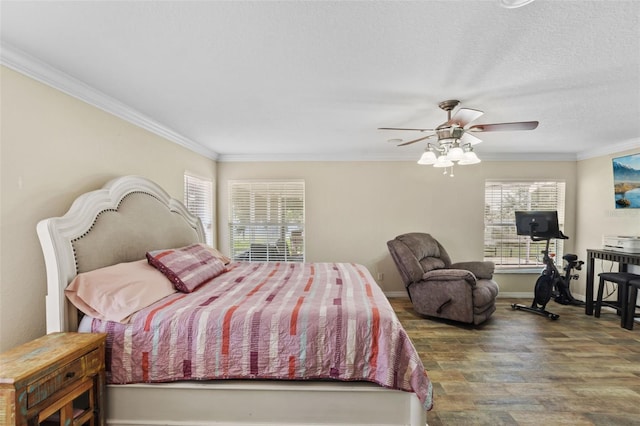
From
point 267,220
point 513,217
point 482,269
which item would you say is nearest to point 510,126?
point 482,269

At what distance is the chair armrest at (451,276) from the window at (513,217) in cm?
155

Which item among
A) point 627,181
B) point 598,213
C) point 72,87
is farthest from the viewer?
point 598,213

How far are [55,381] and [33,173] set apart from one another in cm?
127

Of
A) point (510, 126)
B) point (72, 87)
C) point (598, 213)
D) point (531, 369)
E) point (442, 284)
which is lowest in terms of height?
point (531, 369)

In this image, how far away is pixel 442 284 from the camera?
3.79 meters

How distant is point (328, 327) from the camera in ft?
6.07

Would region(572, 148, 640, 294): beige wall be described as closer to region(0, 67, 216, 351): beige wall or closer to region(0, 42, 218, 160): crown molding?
region(0, 42, 218, 160): crown molding

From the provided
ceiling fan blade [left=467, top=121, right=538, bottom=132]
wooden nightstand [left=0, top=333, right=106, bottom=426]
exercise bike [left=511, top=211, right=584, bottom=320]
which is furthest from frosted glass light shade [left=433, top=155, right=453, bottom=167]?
wooden nightstand [left=0, top=333, right=106, bottom=426]

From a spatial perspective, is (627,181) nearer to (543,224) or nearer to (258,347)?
(543,224)

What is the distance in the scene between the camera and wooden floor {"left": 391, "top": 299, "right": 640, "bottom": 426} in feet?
6.99

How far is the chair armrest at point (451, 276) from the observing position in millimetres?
3658

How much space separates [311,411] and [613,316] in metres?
4.50

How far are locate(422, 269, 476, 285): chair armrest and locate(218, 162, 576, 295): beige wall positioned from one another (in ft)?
3.62

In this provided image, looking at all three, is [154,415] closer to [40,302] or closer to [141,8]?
[40,302]
